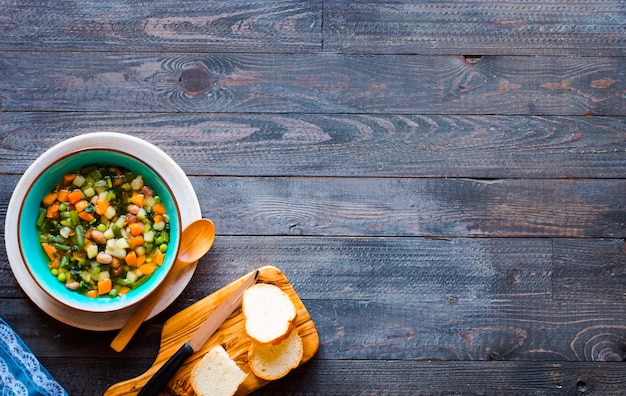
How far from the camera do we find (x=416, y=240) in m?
1.76

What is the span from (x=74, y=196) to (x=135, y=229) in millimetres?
176

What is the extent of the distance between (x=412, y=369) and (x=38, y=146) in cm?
122

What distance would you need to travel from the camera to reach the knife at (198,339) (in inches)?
62.5

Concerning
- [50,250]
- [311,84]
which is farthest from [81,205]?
[311,84]

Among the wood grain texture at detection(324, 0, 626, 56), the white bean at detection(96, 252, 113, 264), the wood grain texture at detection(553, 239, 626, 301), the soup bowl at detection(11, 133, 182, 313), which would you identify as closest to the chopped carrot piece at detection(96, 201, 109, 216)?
the soup bowl at detection(11, 133, 182, 313)

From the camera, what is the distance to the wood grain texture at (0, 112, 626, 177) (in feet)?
5.71

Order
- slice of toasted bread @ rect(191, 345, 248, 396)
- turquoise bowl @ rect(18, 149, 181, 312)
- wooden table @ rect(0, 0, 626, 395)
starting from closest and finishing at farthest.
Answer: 1. turquoise bowl @ rect(18, 149, 181, 312)
2. slice of toasted bread @ rect(191, 345, 248, 396)
3. wooden table @ rect(0, 0, 626, 395)

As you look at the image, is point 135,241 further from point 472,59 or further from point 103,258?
point 472,59

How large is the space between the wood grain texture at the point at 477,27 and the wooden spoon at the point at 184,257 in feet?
2.06

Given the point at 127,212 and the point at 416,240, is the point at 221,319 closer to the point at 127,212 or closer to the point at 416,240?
the point at 127,212

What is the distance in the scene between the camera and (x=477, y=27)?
1.79m

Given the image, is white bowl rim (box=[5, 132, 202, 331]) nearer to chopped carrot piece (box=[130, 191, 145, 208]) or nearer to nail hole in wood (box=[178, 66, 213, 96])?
chopped carrot piece (box=[130, 191, 145, 208])

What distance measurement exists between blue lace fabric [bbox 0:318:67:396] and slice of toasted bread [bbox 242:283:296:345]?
0.54m

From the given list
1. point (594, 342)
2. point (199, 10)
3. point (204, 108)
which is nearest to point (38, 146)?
point (204, 108)
